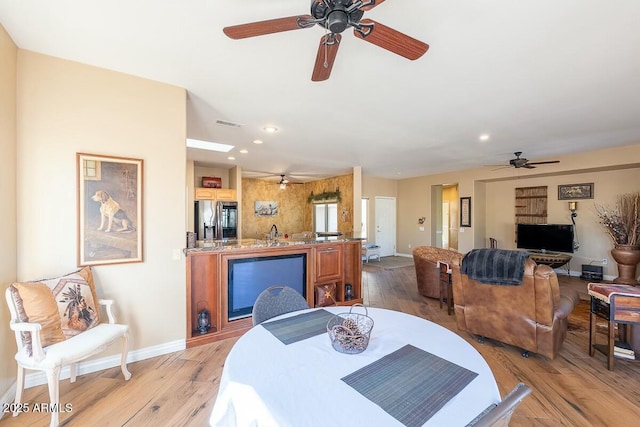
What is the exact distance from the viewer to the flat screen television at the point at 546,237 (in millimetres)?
5992

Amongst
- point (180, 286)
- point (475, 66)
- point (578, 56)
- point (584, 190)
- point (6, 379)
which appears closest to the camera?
point (6, 379)

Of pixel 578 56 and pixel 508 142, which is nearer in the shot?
pixel 578 56

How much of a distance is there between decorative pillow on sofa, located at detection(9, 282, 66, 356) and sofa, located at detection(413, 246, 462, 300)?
4.45 m

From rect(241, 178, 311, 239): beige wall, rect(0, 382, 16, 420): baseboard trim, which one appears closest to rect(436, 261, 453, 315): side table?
rect(0, 382, 16, 420): baseboard trim

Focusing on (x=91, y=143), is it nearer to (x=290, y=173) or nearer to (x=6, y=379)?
(x=6, y=379)

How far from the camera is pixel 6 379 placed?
1986 mm

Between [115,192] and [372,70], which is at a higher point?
[372,70]

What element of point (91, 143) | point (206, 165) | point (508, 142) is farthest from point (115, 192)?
point (508, 142)

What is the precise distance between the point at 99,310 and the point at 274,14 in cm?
267

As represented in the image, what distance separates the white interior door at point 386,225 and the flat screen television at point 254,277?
18.5 ft

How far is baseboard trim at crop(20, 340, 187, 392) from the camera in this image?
2.19 m

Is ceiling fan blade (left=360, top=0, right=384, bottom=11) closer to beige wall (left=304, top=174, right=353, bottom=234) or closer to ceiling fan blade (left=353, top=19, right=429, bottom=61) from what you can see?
ceiling fan blade (left=353, top=19, right=429, bottom=61)

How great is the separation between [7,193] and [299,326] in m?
2.32

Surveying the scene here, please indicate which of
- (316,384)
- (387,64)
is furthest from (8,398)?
(387,64)
